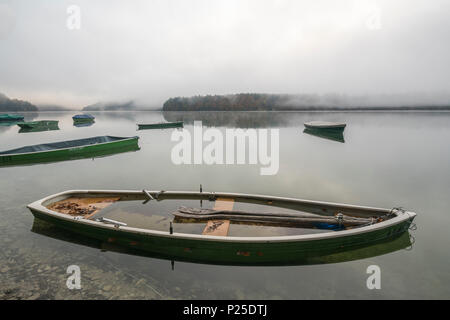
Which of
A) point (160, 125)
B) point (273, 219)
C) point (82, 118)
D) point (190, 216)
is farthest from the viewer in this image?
point (82, 118)

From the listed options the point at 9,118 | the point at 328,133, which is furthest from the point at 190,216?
the point at 9,118

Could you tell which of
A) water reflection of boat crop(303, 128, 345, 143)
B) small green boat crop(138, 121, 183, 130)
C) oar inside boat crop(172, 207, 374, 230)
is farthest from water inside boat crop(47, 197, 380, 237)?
small green boat crop(138, 121, 183, 130)

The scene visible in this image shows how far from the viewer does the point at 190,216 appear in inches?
440

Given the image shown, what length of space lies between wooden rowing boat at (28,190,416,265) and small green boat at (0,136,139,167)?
694 inches

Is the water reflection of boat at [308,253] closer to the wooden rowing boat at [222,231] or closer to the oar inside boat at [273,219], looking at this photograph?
the wooden rowing boat at [222,231]

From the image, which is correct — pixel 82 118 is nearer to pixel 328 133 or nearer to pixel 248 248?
pixel 328 133

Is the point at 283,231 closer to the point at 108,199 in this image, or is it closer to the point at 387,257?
the point at 387,257

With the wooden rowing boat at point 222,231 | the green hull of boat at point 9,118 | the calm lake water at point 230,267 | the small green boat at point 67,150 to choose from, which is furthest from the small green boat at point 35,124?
the wooden rowing boat at point 222,231

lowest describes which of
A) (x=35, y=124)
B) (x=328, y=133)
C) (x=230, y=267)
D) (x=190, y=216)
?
(x=230, y=267)

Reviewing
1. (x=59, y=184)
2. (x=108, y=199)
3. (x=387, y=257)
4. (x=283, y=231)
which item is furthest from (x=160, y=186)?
(x=387, y=257)

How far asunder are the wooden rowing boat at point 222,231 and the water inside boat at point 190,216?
0.05 m

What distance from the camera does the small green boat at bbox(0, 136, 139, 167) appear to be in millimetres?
25516

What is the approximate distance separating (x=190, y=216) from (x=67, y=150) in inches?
980
